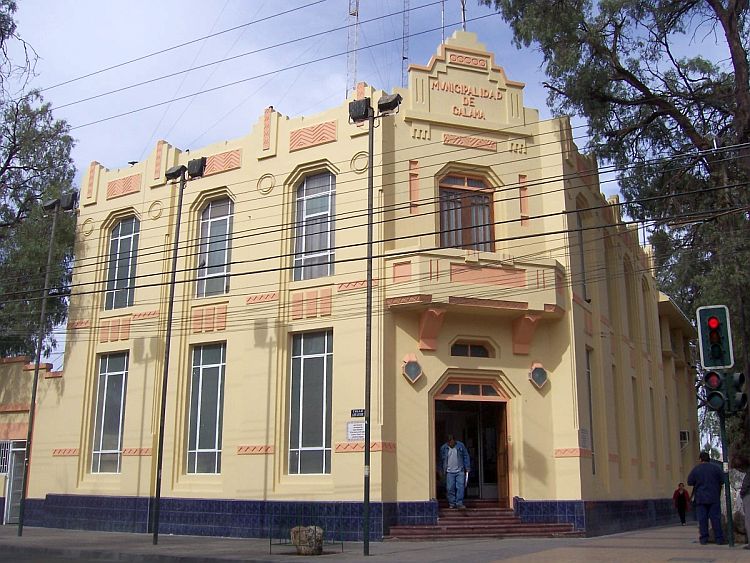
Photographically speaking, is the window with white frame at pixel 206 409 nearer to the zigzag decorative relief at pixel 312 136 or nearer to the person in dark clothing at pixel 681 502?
the zigzag decorative relief at pixel 312 136

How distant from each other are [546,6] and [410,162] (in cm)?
487

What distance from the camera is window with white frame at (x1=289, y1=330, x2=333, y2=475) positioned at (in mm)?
19109

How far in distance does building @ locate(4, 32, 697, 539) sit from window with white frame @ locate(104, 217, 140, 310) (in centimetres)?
11

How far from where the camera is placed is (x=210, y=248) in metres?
22.5

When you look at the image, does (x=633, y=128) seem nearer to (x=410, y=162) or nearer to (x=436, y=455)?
(x=410, y=162)

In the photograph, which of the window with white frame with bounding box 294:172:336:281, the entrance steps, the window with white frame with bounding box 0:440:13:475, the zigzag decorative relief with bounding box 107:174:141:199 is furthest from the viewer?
the window with white frame with bounding box 0:440:13:475

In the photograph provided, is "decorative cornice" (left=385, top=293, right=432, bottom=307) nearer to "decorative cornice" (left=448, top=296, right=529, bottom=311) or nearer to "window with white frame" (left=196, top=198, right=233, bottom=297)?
"decorative cornice" (left=448, top=296, right=529, bottom=311)

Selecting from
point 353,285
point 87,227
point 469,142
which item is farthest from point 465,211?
point 87,227

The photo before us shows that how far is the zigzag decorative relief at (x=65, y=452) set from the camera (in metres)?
22.9

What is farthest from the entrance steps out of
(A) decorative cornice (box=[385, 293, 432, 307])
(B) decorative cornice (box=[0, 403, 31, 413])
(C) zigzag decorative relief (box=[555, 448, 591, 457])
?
(B) decorative cornice (box=[0, 403, 31, 413])

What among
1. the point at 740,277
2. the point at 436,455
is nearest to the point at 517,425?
the point at 436,455

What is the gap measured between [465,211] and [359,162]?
2974 millimetres

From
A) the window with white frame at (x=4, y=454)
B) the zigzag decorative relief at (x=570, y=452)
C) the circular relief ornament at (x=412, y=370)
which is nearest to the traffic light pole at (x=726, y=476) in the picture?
the zigzag decorative relief at (x=570, y=452)

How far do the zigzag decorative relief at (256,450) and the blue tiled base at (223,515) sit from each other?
117cm
